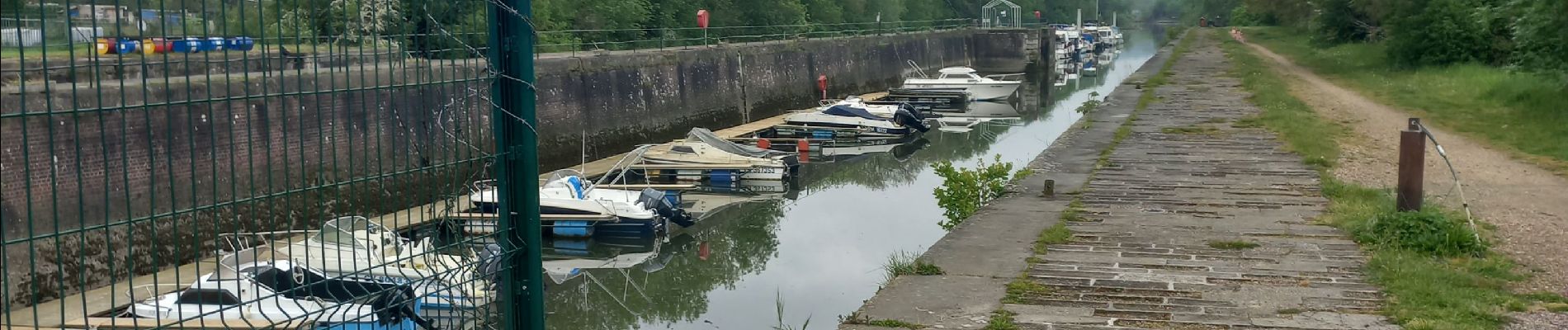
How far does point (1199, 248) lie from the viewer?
10.7 meters

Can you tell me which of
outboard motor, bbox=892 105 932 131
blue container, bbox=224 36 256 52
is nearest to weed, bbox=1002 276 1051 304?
blue container, bbox=224 36 256 52

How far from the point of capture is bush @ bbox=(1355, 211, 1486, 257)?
32.7 feet

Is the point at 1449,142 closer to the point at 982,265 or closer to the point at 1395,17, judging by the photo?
the point at 982,265

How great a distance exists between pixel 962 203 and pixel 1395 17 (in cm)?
2602

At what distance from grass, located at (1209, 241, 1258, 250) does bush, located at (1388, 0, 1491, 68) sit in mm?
23824

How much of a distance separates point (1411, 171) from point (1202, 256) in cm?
198

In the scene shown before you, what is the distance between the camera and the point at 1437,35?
34.2 meters

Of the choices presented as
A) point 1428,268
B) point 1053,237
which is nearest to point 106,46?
point 1428,268

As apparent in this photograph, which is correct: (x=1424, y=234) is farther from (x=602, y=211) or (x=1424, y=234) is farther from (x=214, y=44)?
(x=602, y=211)

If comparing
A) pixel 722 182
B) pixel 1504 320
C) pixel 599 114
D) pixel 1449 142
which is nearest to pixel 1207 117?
pixel 1449 142

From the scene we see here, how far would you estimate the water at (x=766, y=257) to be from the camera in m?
14.9

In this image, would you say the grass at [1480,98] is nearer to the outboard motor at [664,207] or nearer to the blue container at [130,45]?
the outboard motor at [664,207]

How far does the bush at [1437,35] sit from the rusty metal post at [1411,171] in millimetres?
22779

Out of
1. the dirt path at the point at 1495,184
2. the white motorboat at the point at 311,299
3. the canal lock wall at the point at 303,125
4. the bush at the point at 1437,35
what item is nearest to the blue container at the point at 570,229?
the canal lock wall at the point at 303,125
